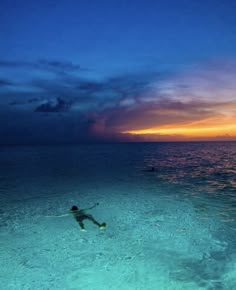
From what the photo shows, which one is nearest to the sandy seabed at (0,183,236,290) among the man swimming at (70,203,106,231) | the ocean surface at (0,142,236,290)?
the ocean surface at (0,142,236,290)

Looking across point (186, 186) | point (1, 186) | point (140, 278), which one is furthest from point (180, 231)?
point (1, 186)

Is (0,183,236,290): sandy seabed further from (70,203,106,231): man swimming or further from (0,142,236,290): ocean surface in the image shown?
(70,203,106,231): man swimming

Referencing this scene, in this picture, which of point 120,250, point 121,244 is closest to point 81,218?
point 121,244

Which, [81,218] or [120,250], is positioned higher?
[81,218]

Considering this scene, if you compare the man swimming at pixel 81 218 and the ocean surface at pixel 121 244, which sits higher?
the man swimming at pixel 81 218

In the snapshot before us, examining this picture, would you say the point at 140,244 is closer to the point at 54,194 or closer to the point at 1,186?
the point at 54,194

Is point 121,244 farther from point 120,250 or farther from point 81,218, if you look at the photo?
point 81,218

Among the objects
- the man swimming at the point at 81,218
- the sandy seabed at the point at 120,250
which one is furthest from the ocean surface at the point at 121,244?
the man swimming at the point at 81,218

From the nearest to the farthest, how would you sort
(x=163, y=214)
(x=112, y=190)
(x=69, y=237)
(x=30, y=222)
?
(x=69, y=237) < (x=30, y=222) < (x=163, y=214) < (x=112, y=190)

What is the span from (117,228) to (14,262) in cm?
626

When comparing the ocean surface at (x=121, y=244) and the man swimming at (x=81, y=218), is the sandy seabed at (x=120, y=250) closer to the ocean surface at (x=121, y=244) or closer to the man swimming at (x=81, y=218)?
the ocean surface at (x=121, y=244)

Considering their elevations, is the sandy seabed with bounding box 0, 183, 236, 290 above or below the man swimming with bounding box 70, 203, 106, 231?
below

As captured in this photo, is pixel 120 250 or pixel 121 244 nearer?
pixel 120 250

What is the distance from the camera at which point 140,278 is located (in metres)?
9.83
